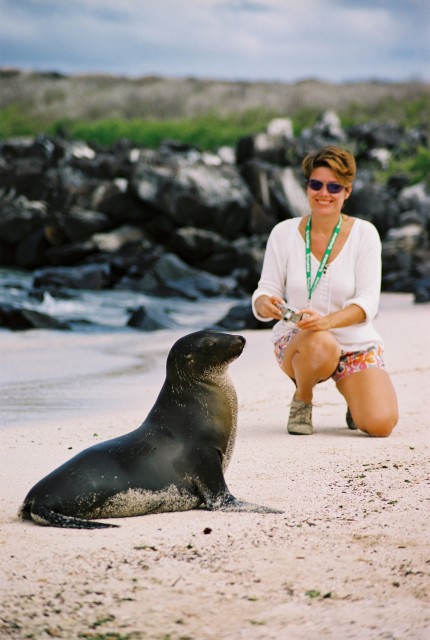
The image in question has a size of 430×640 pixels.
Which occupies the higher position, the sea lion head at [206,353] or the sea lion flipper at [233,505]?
the sea lion head at [206,353]

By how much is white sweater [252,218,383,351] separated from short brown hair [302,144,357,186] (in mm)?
290

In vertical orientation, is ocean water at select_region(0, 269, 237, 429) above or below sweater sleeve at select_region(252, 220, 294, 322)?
below

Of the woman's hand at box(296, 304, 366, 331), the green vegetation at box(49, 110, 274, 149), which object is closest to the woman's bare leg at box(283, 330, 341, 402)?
the woman's hand at box(296, 304, 366, 331)

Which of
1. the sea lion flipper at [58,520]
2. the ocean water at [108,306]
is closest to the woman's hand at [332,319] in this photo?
the sea lion flipper at [58,520]

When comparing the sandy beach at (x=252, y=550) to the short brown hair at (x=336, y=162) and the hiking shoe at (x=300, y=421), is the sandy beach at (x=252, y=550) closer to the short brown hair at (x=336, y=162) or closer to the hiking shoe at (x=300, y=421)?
the hiking shoe at (x=300, y=421)

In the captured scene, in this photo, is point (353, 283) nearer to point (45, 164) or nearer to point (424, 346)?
point (424, 346)

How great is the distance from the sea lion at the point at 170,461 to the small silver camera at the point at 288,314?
1.20m

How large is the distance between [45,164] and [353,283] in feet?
70.1

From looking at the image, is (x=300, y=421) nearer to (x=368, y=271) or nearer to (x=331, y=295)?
(x=331, y=295)

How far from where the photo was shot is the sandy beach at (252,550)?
9.25 ft

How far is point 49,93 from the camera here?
66.0 m

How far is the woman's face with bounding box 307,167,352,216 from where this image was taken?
538 cm

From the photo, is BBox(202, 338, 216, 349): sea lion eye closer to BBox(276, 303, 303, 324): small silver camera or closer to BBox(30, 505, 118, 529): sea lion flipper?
BBox(30, 505, 118, 529): sea lion flipper

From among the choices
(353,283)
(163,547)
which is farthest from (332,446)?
(163,547)
